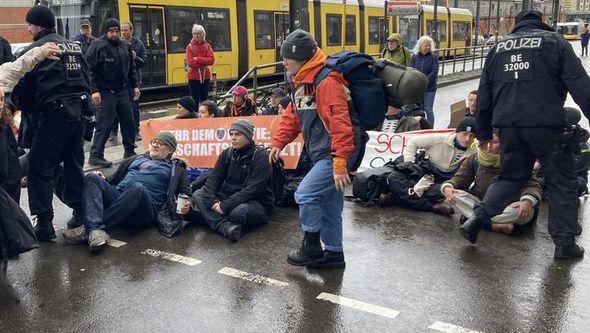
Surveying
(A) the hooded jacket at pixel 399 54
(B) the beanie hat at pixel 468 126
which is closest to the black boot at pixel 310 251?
(B) the beanie hat at pixel 468 126

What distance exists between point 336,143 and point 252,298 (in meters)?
1.14

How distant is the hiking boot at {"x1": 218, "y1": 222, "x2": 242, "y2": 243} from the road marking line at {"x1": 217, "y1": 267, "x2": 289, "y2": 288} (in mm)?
603

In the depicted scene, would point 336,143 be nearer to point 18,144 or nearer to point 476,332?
point 476,332

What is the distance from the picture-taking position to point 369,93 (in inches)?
164

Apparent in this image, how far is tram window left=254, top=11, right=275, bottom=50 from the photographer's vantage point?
19.7 m

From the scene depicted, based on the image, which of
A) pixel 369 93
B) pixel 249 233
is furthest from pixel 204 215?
pixel 369 93

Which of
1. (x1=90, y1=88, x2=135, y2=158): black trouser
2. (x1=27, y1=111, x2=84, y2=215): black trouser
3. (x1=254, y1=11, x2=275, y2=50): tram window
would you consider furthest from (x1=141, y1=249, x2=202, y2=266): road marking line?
(x1=254, y1=11, x2=275, y2=50): tram window

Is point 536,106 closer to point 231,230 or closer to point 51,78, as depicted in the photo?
point 231,230

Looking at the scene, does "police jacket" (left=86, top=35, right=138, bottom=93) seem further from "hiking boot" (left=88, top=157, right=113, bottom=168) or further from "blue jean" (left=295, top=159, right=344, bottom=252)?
"blue jean" (left=295, top=159, right=344, bottom=252)

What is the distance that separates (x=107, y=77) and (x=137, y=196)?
131 inches

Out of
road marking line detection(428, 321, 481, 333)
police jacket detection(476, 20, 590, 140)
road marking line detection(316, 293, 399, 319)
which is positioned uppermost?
police jacket detection(476, 20, 590, 140)

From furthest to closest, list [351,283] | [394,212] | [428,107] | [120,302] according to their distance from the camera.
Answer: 1. [428,107]
2. [394,212]
3. [351,283]
4. [120,302]

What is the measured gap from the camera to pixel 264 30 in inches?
790

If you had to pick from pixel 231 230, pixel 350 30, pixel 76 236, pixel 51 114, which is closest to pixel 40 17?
pixel 51 114
